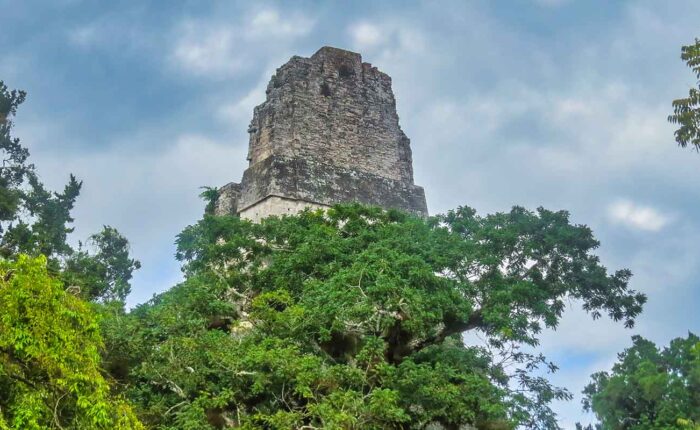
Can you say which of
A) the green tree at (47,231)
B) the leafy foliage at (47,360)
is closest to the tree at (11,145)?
the green tree at (47,231)

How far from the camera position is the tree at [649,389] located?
12305 mm

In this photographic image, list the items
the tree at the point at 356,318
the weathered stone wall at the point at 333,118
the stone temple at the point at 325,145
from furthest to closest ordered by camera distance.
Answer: the weathered stone wall at the point at 333,118 < the stone temple at the point at 325,145 < the tree at the point at 356,318

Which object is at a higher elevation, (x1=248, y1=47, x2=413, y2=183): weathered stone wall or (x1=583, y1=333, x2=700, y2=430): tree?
(x1=248, y1=47, x2=413, y2=183): weathered stone wall

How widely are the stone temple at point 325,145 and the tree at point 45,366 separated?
758 centimetres

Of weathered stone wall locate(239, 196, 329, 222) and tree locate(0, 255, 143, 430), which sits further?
weathered stone wall locate(239, 196, 329, 222)

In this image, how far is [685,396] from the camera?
40.4 ft

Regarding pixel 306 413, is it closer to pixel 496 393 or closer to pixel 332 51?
pixel 496 393

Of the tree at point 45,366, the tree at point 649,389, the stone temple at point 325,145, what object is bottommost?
the tree at point 45,366

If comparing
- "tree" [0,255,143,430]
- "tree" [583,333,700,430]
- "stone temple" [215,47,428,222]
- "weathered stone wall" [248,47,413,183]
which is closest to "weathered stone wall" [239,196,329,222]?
"stone temple" [215,47,428,222]

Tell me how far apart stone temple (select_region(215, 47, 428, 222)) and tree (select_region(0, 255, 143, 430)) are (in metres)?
7.58

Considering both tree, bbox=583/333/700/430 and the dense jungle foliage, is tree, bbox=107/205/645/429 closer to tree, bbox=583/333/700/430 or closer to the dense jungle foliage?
the dense jungle foliage

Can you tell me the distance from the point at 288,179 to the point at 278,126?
57.1 inches

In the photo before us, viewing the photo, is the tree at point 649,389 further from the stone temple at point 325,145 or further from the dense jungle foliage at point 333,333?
the stone temple at point 325,145

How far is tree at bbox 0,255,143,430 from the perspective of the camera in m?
6.91
